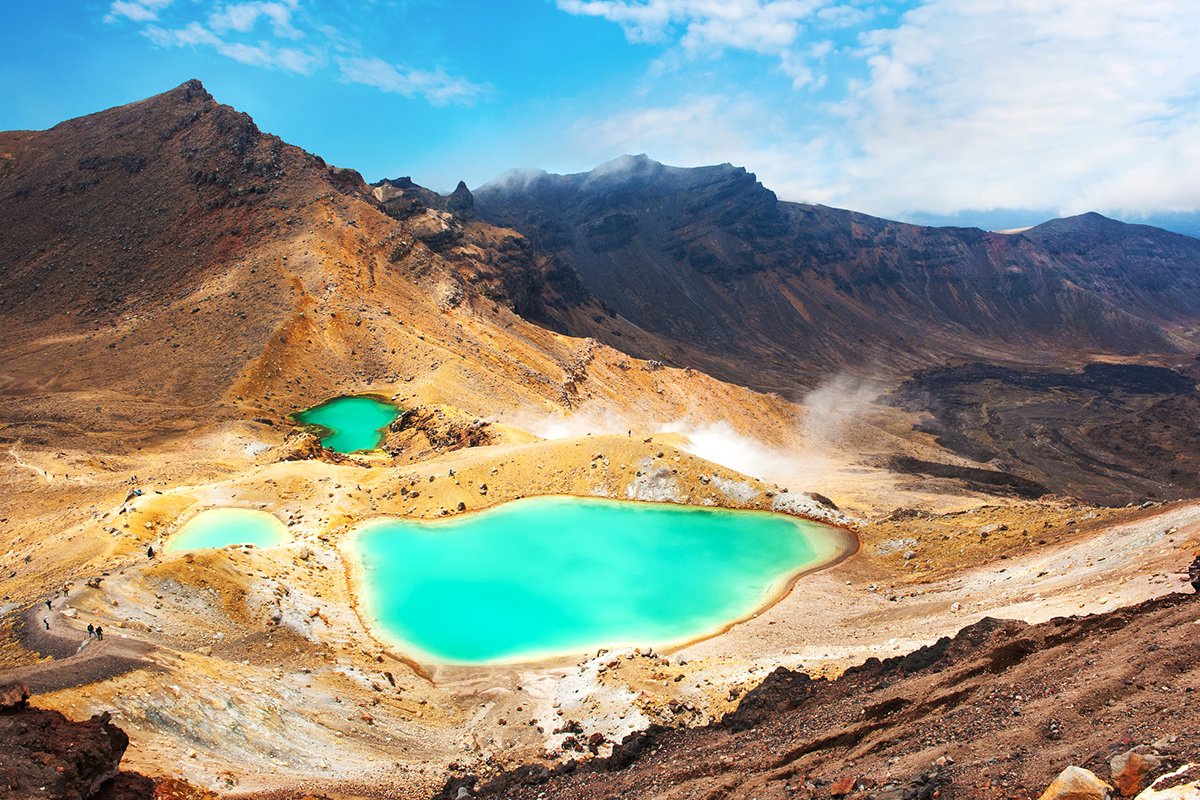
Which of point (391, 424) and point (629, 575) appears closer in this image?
point (629, 575)

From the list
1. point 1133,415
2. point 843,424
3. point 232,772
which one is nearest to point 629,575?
point 232,772

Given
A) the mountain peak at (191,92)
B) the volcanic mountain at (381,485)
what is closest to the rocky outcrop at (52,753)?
the volcanic mountain at (381,485)

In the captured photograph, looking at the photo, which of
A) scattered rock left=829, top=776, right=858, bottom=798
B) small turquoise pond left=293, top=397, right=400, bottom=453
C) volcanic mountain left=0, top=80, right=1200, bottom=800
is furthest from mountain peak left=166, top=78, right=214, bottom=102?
scattered rock left=829, top=776, right=858, bottom=798

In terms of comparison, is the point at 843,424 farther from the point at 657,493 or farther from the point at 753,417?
the point at 657,493

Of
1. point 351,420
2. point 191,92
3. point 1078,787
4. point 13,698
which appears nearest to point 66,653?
point 13,698

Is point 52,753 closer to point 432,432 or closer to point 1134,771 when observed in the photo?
point 1134,771

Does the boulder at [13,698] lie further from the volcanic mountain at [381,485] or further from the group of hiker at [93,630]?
the group of hiker at [93,630]

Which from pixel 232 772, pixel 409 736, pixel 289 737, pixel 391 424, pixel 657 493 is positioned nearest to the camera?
pixel 232 772

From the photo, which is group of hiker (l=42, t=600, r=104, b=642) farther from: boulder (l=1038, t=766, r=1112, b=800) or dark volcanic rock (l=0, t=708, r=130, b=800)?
boulder (l=1038, t=766, r=1112, b=800)
